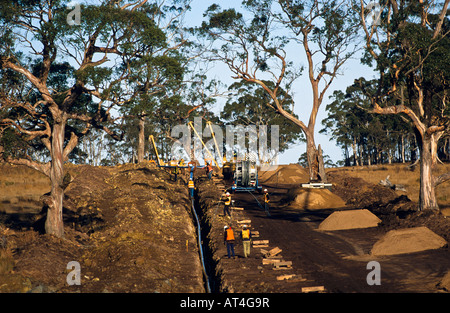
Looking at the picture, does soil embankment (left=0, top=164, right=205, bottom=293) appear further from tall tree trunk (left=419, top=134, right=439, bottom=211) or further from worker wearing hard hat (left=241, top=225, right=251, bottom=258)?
tall tree trunk (left=419, top=134, right=439, bottom=211)

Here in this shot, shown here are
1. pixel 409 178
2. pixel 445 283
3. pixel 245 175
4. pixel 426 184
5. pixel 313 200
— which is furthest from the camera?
pixel 409 178

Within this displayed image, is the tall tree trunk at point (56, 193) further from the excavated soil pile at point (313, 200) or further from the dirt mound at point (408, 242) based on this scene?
the excavated soil pile at point (313, 200)

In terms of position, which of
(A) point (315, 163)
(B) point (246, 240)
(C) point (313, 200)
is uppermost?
(A) point (315, 163)

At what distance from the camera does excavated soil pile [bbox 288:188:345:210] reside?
35234 millimetres

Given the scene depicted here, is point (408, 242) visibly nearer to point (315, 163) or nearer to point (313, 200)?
point (313, 200)

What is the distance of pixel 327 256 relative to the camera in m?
21.1

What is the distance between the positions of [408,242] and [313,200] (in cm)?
1421

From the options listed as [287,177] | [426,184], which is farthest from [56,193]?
[287,177]

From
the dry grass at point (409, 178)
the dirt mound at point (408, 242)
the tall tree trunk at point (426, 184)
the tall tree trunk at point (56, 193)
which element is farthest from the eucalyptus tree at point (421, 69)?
the tall tree trunk at point (56, 193)

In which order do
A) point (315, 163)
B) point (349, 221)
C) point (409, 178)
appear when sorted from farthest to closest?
point (409, 178) < point (315, 163) < point (349, 221)

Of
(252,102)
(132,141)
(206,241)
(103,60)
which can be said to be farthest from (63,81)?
(132,141)

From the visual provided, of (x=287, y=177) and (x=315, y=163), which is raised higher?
(x=315, y=163)
